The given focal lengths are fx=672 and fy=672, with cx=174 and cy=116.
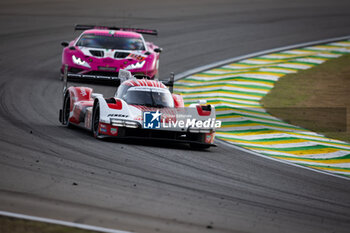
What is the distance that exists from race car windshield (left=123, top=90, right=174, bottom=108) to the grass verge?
12.3ft

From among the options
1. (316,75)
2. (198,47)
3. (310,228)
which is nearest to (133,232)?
(310,228)

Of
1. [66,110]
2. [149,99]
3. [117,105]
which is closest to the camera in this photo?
[117,105]

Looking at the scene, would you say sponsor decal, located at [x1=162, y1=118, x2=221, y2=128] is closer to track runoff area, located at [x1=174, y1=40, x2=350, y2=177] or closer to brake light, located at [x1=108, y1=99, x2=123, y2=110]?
brake light, located at [x1=108, y1=99, x2=123, y2=110]

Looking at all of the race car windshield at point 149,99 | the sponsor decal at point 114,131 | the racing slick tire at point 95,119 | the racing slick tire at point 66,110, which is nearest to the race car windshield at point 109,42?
the racing slick tire at point 66,110

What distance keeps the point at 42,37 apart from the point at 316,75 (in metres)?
10.7

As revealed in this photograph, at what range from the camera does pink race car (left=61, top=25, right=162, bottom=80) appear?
1786cm

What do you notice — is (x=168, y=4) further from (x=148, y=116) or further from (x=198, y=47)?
(x=148, y=116)

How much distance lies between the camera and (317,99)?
58.3 feet

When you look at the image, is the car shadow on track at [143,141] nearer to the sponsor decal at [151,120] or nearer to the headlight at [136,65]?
the sponsor decal at [151,120]

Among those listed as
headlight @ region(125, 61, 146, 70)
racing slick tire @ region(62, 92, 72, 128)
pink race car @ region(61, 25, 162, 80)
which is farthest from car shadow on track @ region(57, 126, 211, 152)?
headlight @ region(125, 61, 146, 70)

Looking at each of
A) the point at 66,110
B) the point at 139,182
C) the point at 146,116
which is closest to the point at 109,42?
the point at 66,110

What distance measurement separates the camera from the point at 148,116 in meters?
11.2

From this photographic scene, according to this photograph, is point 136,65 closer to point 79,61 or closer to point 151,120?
point 79,61

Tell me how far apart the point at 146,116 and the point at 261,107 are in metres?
5.87
